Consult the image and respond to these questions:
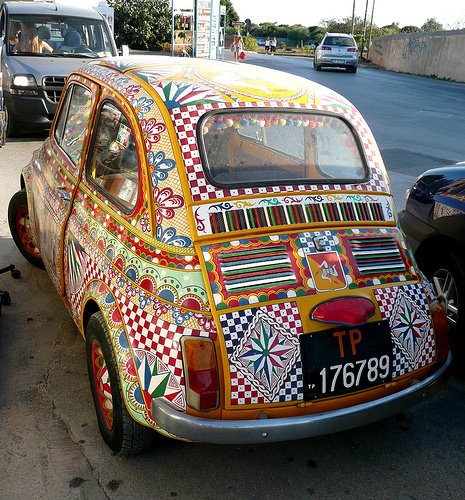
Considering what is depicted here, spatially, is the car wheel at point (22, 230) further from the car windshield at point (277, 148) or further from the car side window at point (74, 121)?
the car windshield at point (277, 148)

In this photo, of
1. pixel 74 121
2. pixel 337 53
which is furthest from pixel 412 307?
pixel 337 53

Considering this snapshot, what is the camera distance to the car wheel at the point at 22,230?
5113 mm

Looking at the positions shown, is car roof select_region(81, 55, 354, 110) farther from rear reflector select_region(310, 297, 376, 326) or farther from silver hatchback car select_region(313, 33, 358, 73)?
silver hatchback car select_region(313, 33, 358, 73)

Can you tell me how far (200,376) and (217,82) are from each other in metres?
1.67

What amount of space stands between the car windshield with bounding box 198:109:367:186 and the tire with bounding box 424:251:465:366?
3.75 feet

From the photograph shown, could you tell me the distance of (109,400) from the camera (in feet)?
9.82

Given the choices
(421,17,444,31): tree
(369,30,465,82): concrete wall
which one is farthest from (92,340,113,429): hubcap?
(421,17,444,31): tree

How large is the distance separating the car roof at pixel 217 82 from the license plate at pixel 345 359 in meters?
1.33

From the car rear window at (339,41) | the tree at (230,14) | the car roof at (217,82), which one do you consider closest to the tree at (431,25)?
the tree at (230,14)

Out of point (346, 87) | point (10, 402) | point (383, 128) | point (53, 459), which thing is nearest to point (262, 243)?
point (53, 459)

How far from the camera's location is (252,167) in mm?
3234

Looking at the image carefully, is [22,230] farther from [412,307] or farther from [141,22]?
[141,22]

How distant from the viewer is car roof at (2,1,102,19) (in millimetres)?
10250

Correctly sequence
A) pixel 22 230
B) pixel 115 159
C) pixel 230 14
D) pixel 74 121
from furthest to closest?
pixel 230 14 < pixel 22 230 < pixel 74 121 < pixel 115 159
